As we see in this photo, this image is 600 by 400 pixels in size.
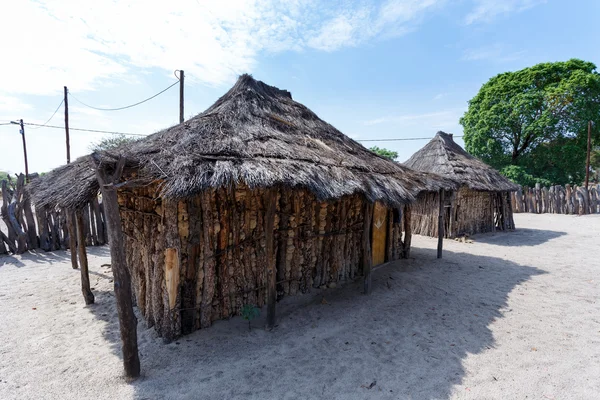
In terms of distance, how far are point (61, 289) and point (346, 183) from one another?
Result: 19.2 ft

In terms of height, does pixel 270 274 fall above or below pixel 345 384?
above

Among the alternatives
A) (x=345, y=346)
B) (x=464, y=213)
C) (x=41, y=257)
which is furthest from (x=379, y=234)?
(x=41, y=257)

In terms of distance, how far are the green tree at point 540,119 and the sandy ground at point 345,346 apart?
1555 centimetres

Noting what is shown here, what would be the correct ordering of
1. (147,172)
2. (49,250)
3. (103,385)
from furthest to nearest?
(49,250)
(147,172)
(103,385)

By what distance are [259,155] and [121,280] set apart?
2.25m

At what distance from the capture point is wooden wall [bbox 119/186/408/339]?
3887 millimetres

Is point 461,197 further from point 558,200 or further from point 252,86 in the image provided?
point 558,200

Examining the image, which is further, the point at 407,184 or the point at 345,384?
the point at 407,184

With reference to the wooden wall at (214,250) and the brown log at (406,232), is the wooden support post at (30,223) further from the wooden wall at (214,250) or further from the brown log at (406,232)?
the brown log at (406,232)

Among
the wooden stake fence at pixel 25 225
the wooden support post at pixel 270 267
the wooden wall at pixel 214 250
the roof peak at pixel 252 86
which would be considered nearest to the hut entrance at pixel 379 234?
the wooden wall at pixel 214 250

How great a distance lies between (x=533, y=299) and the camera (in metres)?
5.48

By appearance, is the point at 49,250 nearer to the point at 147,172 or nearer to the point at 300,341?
the point at 147,172

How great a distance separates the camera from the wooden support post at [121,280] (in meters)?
3.06

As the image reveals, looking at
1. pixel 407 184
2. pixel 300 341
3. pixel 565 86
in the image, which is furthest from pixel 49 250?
pixel 565 86
